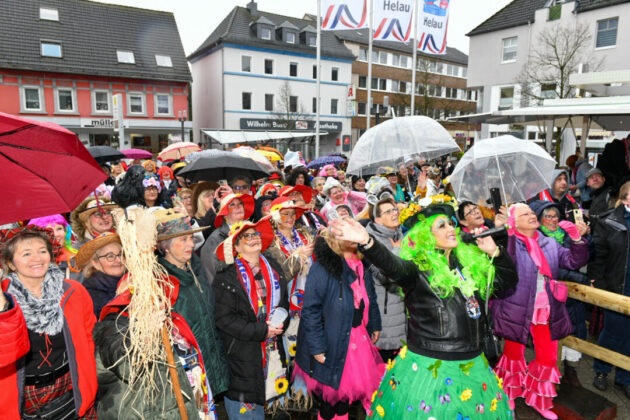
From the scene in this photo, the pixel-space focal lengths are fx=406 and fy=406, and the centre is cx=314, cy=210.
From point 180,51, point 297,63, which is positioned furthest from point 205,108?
point 297,63

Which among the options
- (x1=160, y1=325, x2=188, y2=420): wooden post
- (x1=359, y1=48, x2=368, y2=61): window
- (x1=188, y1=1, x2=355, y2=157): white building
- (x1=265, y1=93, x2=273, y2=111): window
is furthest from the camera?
(x1=359, y1=48, x2=368, y2=61): window

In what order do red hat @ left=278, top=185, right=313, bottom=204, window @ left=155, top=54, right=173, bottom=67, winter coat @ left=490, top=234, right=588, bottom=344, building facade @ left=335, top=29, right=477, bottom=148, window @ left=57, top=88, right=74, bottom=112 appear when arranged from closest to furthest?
winter coat @ left=490, top=234, right=588, bottom=344, red hat @ left=278, top=185, right=313, bottom=204, window @ left=57, top=88, right=74, bottom=112, window @ left=155, top=54, right=173, bottom=67, building facade @ left=335, top=29, right=477, bottom=148

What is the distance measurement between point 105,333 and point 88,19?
3356cm

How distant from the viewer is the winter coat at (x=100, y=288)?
10.1 feet

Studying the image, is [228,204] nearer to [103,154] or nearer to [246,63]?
[103,154]

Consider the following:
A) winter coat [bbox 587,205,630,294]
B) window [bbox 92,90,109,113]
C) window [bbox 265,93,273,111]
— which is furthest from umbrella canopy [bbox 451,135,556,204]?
window [bbox 265,93,273,111]

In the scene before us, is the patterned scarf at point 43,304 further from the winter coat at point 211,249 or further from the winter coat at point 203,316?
the winter coat at point 211,249

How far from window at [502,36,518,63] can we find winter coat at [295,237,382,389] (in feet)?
90.6

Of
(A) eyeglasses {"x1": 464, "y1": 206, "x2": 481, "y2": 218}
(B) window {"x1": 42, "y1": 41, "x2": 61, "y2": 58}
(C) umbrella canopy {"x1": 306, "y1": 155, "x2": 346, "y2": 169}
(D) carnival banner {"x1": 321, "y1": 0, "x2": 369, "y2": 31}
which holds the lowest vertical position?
(A) eyeglasses {"x1": 464, "y1": 206, "x2": 481, "y2": 218}

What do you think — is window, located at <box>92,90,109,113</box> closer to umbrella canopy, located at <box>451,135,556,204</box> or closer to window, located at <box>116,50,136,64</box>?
window, located at <box>116,50,136,64</box>

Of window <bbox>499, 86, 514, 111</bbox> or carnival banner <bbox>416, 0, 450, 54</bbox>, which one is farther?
window <bbox>499, 86, 514, 111</bbox>

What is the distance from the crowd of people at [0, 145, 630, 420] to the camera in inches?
97.1

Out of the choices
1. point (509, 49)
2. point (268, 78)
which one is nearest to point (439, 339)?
point (509, 49)

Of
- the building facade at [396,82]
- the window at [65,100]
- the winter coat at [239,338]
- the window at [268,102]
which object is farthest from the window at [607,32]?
the window at [65,100]
